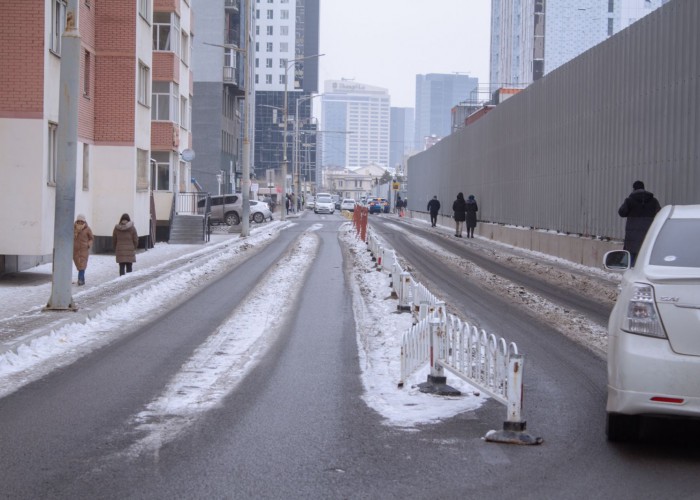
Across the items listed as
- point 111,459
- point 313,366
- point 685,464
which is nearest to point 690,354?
point 685,464

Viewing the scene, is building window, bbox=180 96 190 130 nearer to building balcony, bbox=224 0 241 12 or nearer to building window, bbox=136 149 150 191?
building window, bbox=136 149 150 191

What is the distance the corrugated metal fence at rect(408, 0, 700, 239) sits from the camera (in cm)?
1931

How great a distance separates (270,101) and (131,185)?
402ft

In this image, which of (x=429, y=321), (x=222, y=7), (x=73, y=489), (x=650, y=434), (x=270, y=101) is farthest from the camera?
(x=270, y=101)

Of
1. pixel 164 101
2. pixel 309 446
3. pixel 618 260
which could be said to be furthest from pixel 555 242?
pixel 309 446

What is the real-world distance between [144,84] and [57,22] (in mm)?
9315

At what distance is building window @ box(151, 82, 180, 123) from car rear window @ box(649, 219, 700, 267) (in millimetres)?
34662

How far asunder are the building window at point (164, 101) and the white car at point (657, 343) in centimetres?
3515

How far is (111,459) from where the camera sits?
6.41m

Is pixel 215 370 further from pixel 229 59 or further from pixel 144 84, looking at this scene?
pixel 229 59

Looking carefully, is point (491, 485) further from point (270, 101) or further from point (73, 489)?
point (270, 101)

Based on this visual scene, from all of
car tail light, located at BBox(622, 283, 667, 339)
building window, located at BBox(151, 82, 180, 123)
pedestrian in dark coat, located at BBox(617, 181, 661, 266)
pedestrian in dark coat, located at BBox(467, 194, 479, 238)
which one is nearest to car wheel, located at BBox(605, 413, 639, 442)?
car tail light, located at BBox(622, 283, 667, 339)

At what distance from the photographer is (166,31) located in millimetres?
40125

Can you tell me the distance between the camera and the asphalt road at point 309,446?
5.83 metres
